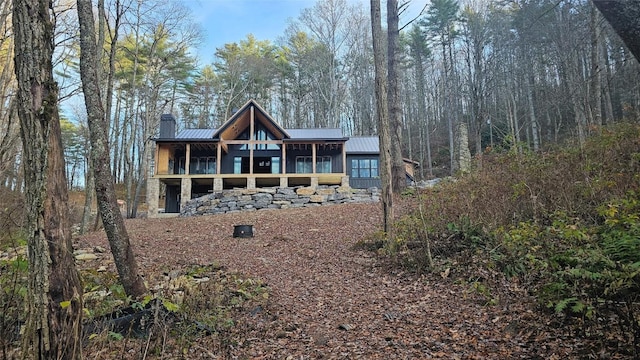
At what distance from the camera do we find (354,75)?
2981cm

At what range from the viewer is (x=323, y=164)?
22125 mm

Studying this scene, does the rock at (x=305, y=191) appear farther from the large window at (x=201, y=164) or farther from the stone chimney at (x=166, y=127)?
the stone chimney at (x=166, y=127)

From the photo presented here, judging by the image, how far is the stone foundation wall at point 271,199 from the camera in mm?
15422

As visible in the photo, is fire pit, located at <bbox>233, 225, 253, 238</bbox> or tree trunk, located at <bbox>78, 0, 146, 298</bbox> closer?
tree trunk, located at <bbox>78, 0, 146, 298</bbox>

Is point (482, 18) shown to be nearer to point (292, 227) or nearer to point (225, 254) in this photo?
point (292, 227)

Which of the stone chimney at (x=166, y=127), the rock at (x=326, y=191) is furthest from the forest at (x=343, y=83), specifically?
the rock at (x=326, y=191)

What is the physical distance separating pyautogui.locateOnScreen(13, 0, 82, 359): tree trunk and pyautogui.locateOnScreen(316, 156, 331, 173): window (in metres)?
19.6

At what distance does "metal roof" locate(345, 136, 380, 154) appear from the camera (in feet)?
74.8

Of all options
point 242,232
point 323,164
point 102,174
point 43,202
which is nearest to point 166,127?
point 323,164

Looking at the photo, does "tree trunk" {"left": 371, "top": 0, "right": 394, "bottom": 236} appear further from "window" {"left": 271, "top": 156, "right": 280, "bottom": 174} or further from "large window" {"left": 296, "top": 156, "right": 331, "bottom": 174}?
"window" {"left": 271, "top": 156, "right": 280, "bottom": 174}

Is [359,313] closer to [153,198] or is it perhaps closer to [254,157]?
[153,198]

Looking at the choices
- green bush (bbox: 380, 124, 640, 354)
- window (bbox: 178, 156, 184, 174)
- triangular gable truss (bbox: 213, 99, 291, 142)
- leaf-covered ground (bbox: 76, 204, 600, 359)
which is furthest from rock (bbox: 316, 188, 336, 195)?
window (bbox: 178, 156, 184, 174)

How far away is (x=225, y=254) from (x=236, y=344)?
409 cm

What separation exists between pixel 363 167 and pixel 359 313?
19157mm
